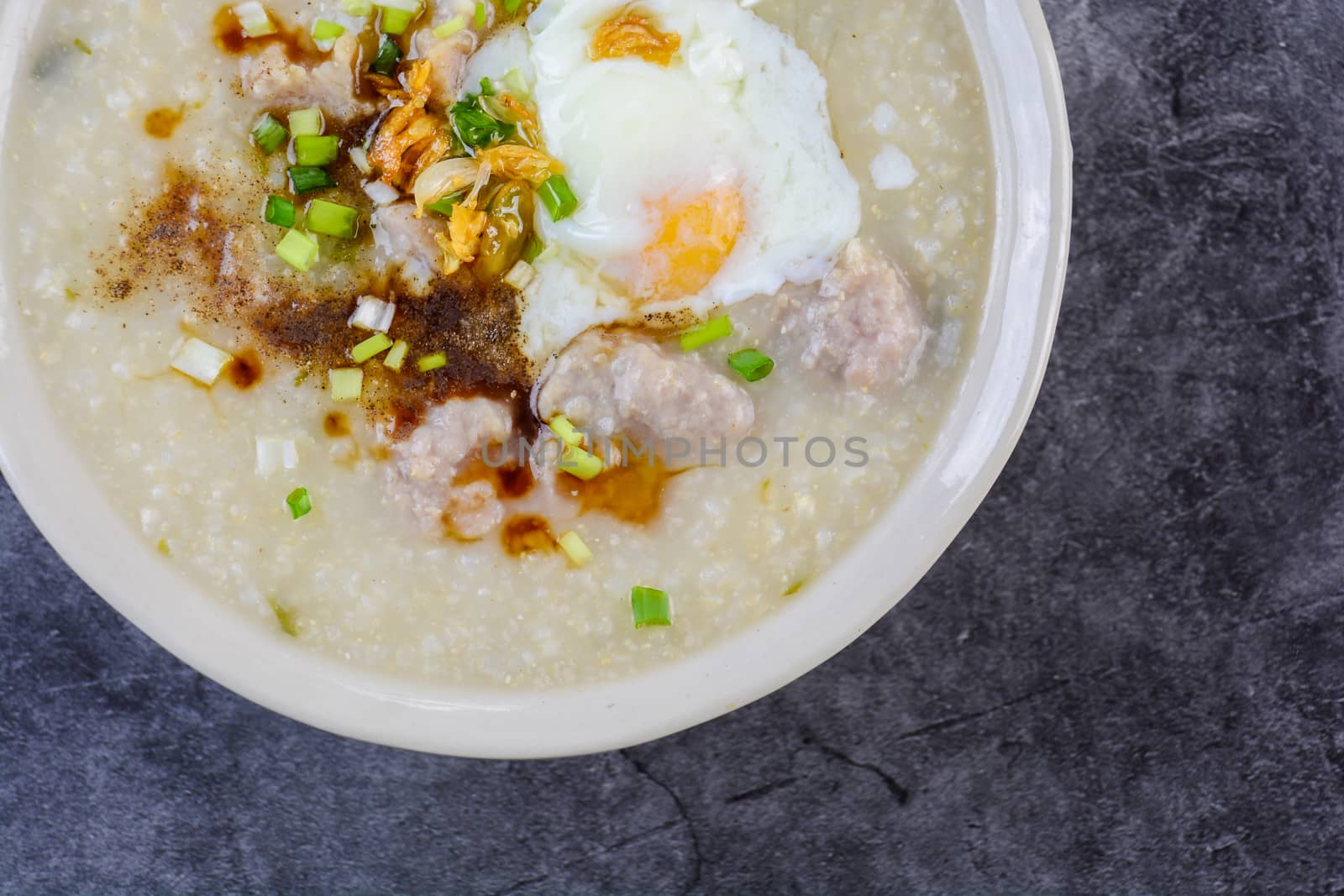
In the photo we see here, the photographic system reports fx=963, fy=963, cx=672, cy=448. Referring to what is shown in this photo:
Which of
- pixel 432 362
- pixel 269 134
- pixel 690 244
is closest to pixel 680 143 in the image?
pixel 690 244

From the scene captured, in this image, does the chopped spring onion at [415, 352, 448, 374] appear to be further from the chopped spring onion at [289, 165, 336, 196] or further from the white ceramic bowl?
the white ceramic bowl

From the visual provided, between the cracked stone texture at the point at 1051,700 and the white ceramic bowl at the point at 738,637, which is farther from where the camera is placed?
the cracked stone texture at the point at 1051,700

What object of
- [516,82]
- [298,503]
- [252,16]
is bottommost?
[298,503]

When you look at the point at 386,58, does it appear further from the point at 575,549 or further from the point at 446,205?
the point at 575,549

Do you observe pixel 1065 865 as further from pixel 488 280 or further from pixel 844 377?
pixel 488 280

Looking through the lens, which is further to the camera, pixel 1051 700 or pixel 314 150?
pixel 1051 700

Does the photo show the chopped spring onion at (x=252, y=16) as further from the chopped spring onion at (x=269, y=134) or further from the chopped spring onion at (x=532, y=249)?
the chopped spring onion at (x=532, y=249)

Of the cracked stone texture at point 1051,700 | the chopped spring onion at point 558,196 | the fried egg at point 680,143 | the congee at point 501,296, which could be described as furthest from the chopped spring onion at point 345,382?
the cracked stone texture at point 1051,700
